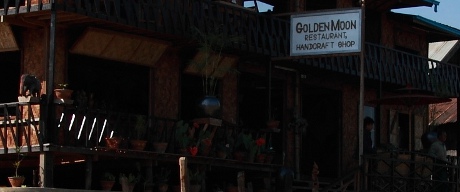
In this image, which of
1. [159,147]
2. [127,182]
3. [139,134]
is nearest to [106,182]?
[127,182]

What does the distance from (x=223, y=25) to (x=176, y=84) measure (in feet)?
5.16

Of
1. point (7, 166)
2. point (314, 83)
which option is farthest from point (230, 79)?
point (7, 166)

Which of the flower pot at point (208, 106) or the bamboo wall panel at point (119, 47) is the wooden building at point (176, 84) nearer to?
the bamboo wall panel at point (119, 47)

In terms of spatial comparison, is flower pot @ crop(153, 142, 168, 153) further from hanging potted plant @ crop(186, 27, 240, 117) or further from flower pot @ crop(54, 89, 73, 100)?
flower pot @ crop(54, 89, 73, 100)

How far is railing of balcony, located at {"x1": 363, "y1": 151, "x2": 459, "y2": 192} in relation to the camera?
24.7 m

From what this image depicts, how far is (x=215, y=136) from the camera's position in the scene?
23062 mm

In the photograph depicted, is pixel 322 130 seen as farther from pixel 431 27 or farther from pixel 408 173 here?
pixel 431 27

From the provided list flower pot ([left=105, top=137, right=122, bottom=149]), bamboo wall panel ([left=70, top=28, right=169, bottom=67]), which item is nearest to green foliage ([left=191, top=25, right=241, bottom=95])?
bamboo wall panel ([left=70, top=28, right=169, bottom=67])

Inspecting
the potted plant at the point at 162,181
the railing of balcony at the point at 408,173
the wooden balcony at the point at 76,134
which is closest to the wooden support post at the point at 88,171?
the wooden balcony at the point at 76,134

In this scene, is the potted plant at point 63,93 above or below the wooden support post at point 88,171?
above

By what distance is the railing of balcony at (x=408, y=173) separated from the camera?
24.7 m

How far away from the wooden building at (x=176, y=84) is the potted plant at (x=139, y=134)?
0.47ft

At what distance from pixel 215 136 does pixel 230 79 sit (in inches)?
112

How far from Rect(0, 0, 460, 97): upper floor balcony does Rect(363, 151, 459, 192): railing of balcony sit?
2459mm
